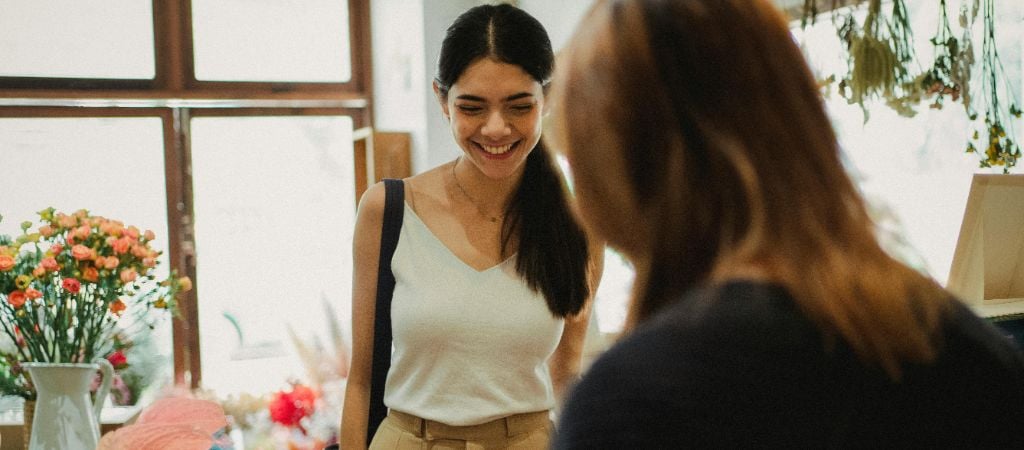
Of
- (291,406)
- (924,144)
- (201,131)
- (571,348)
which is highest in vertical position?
(201,131)

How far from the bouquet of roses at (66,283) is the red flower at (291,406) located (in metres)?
0.84

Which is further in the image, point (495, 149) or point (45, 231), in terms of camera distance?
point (45, 231)

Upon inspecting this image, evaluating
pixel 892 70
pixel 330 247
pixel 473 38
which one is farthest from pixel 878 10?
pixel 330 247

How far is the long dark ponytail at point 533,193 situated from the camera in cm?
135

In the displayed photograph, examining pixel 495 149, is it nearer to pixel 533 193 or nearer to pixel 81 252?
pixel 533 193

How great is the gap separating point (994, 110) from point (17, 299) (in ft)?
6.01

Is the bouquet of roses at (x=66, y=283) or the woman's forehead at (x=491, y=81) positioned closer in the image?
the woman's forehead at (x=491, y=81)

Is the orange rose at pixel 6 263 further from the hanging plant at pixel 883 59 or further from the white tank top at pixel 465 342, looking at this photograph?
the hanging plant at pixel 883 59

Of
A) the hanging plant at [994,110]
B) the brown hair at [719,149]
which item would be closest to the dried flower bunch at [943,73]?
the hanging plant at [994,110]

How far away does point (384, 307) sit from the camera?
136 cm

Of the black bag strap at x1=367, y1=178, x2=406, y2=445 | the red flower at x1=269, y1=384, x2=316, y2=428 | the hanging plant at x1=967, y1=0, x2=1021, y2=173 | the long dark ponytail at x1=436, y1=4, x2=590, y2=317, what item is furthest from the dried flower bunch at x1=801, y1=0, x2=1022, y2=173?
the red flower at x1=269, y1=384, x2=316, y2=428

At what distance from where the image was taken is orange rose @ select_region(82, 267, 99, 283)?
68.3 inches

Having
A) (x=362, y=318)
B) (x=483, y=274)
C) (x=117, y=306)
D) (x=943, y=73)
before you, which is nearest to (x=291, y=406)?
(x=117, y=306)

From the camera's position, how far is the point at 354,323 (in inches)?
54.6
